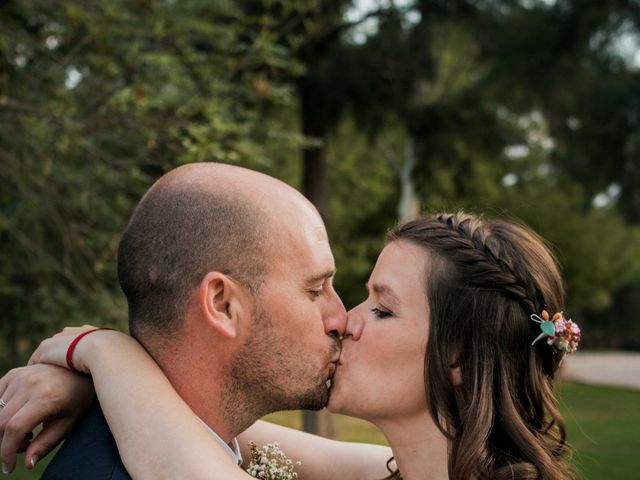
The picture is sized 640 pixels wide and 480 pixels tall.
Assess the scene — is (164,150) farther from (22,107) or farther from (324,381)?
(324,381)

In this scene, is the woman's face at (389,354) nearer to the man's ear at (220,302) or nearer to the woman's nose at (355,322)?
the woman's nose at (355,322)

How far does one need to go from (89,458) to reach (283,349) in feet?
2.41

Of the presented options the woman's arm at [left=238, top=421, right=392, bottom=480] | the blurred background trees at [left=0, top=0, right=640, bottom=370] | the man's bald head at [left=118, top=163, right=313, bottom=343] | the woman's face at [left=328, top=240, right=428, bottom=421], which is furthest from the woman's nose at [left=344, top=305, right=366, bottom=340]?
the blurred background trees at [left=0, top=0, right=640, bottom=370]

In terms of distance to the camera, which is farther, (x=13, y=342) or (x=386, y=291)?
(x=13, y=342)

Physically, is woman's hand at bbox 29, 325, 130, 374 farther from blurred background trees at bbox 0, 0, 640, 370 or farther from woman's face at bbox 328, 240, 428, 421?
blurred background trees at bbox 0, 0, 640, 370

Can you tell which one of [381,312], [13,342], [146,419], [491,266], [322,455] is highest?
[491,266]

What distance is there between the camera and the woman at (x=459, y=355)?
3.00 m

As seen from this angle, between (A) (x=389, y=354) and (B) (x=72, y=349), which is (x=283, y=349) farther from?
(B) (x=72, y=349)

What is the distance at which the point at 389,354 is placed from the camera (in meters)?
3.04

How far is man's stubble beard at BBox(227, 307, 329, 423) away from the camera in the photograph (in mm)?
2842

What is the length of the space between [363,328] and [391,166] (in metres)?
22.8

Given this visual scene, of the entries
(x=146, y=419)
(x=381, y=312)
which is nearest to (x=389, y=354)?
(x=381, y=312)

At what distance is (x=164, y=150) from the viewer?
7.22 metres

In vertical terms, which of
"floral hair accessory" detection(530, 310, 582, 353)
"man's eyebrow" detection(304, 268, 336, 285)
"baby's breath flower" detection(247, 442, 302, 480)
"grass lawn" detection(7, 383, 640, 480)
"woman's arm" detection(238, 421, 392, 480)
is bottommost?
"grass lawn" detection(7, 383, 640, 480)
